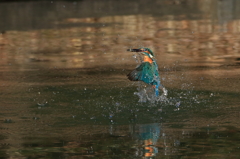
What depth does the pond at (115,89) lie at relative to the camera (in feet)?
21.6

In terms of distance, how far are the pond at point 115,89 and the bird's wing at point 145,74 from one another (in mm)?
417

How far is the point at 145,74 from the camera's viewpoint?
316 inches

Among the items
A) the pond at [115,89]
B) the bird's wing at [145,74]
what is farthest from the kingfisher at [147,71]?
the pond at [115,89]

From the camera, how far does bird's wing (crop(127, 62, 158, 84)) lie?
7984mm

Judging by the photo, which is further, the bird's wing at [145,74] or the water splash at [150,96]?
the water splash at [150,96]

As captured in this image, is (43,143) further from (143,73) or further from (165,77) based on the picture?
(165,77)

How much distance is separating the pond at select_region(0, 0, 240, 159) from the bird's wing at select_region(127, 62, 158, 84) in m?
0.42

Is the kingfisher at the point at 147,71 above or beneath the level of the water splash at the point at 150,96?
above

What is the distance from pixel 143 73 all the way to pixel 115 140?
1.51m

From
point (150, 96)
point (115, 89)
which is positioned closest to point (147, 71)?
point (150, 96)

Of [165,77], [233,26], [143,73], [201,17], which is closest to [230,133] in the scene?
[143,73]

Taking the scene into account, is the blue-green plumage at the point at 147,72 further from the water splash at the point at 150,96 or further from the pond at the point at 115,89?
the water splash at the point at 150,96

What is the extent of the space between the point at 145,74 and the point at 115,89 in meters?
1.65

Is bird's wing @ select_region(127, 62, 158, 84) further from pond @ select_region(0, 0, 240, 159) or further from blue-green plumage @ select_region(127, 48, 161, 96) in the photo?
pond @ select_region(0, 0, 240, 159)
